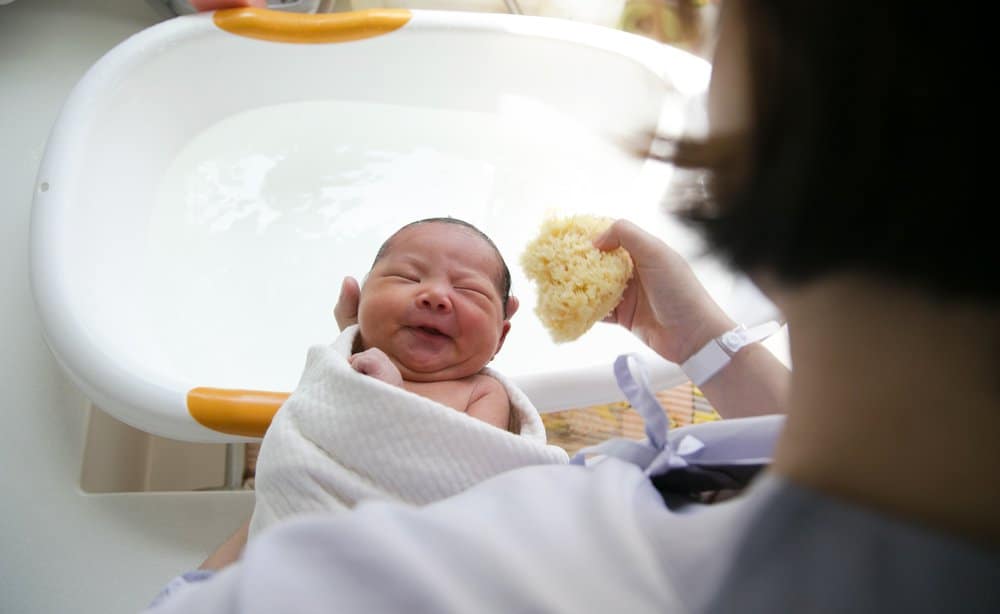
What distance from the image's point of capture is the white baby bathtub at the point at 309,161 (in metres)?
1.38

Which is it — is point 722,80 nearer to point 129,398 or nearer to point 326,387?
point 326,387

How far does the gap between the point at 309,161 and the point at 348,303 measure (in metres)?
0.87

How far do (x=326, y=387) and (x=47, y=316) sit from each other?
0.57 m

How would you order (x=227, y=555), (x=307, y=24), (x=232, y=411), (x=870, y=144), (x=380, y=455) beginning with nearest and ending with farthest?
1. (x=870, y=144)
2. (x=380, y=455)
3. (x=227, y=555)
4. (x=232, y=411)
5. (x=307, y=24)

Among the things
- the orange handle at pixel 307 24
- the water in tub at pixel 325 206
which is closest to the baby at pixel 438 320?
the water in tub at pixel 325 206

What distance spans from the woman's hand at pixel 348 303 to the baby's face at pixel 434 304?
0.17 ft

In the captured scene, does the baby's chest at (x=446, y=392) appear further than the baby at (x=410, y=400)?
Yes

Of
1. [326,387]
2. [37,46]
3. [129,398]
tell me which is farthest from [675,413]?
[37,46]

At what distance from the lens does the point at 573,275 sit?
92cm

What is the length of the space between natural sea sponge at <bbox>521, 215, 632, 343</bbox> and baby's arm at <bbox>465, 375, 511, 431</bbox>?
107mm

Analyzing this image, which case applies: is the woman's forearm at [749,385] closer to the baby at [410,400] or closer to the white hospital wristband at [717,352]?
the white hospital wristband at [717,352]

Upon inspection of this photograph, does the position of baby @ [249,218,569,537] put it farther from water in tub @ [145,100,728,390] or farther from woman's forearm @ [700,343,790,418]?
water in tub @ [145,100,728,390]

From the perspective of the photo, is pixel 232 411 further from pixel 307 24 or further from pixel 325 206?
pixel 307 24

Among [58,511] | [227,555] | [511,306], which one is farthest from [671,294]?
[58,511]
